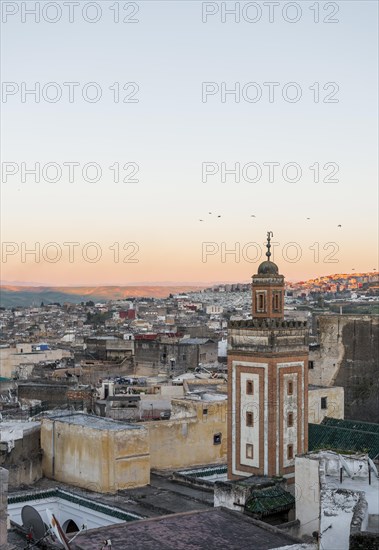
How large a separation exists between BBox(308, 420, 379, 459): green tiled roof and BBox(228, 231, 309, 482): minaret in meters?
1.43

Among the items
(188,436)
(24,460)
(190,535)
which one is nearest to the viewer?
(190,535)

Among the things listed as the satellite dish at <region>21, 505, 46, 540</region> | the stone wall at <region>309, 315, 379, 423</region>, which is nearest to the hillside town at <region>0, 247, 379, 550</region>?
the satellite dish at <region>21, 505, 46, 540</region>

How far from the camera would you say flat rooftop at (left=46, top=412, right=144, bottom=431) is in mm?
22750

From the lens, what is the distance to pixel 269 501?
1858cm

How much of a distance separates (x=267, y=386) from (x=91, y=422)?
561 cm

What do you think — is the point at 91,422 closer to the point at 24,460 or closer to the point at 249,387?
the point at 24,460

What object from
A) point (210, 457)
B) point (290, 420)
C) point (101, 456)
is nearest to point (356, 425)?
point (290, 420)

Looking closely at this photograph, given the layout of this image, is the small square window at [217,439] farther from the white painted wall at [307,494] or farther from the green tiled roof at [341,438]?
the white painted wall at [307,494]

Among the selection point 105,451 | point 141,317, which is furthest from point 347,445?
point 141,317

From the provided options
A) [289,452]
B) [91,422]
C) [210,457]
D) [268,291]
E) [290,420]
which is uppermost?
[268,291]

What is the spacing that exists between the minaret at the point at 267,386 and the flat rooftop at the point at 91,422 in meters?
2.95

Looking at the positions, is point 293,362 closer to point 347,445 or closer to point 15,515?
point 347,445

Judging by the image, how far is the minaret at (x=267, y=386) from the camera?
69.2 feet

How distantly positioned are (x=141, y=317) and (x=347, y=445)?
8137cm
